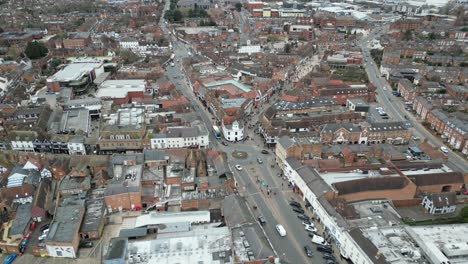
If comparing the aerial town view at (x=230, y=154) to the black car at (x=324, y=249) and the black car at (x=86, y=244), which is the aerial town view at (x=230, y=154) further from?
the black car at (x=86, y=244)

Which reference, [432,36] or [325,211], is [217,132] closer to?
[325,211]

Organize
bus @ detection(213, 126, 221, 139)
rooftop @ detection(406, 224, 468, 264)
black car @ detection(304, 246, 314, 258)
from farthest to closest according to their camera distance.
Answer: bus @ detection(213, 126, 221, 139)
black car @ detection(304, 246, 314, 258)
rooftop @ detection(406, 224, 468, 264)

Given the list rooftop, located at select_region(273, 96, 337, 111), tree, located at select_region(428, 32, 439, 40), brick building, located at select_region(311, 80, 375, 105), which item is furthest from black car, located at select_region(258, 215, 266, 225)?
tree, located at select_region(428, 32, 439, 40)

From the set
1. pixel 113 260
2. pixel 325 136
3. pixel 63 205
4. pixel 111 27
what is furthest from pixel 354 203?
pixel 111 27

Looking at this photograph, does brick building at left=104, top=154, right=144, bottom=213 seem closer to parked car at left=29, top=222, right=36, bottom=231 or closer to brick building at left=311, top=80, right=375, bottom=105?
parked car at left=29, top=222, right=36, bottom=231

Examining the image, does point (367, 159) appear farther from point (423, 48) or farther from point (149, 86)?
point (423, 48)

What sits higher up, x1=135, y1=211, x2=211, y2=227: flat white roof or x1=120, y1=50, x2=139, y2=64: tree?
x1=120, y1=50, x2=139, y2=64: tree
